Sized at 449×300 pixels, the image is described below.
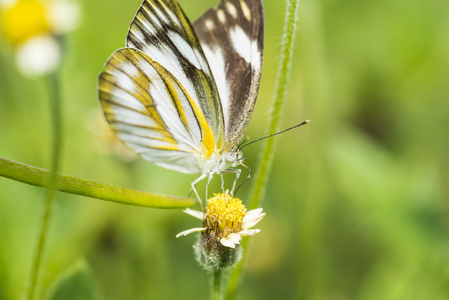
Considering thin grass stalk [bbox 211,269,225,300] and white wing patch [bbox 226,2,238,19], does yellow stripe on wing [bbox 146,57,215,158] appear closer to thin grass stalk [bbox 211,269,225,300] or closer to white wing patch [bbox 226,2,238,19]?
white wing patch [bbox 226,2,238,19]

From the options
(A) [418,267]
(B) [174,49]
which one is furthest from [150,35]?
(A) [418,267]

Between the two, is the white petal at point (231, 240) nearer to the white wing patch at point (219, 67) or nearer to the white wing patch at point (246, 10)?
the white wing patch at point (219, 67)

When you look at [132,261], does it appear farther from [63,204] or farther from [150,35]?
[150,35]

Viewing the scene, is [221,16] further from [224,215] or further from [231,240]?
[231,240]

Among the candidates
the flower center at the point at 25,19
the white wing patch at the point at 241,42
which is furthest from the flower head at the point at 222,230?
the flower center at the point at 25,19

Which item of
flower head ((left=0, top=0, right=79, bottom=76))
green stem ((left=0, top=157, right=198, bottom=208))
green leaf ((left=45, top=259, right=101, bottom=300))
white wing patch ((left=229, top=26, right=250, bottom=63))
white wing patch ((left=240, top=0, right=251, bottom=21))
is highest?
flower head ((left=0, top=0, right=79, bottom=76))

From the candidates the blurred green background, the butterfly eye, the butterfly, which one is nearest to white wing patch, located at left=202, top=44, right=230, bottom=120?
the butterfly

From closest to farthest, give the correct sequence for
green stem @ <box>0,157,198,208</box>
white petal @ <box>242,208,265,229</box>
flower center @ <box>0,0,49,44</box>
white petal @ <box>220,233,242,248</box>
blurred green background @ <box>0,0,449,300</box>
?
green stem @ <box>0,157,198,208</box> → white petal @ <box>220,233,242,248</box> → white petal @ <box>242,208,265,229</box> → blurred green background @ <box>0,0,449,300</box> → flower center @ <box>0,0,49,44</box>
